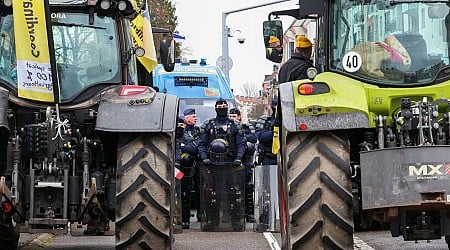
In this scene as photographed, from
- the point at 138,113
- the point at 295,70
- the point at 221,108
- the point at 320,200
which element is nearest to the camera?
the point at 320,200

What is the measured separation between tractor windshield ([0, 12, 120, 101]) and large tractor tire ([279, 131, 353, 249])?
2875 millimetres

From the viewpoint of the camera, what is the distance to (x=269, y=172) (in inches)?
647

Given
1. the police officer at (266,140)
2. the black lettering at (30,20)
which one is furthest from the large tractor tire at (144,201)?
the police officer at (266,140)

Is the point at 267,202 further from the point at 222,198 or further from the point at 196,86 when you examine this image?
the point at 196,86

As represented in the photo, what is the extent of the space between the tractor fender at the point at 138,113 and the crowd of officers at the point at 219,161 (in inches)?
239

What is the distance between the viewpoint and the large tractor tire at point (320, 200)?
9344 millimetres

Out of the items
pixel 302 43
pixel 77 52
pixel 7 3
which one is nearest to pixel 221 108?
pixel 302 43

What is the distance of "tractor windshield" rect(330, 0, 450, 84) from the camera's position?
10469 mm

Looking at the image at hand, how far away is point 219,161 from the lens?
1694 cm

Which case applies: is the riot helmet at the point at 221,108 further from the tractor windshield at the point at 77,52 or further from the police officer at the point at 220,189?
the tractor windshield at the point at 77,52

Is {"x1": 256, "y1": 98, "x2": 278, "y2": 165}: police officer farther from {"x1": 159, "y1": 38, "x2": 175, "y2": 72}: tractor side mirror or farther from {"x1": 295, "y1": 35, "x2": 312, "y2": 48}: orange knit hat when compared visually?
{"x1": 295, "y1": 35, "x2": 312, "y2": 48}: orange knit hat

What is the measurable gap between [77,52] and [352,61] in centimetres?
279

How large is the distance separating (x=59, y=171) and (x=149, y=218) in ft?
3.39

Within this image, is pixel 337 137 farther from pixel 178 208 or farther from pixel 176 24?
pixel 176 24
